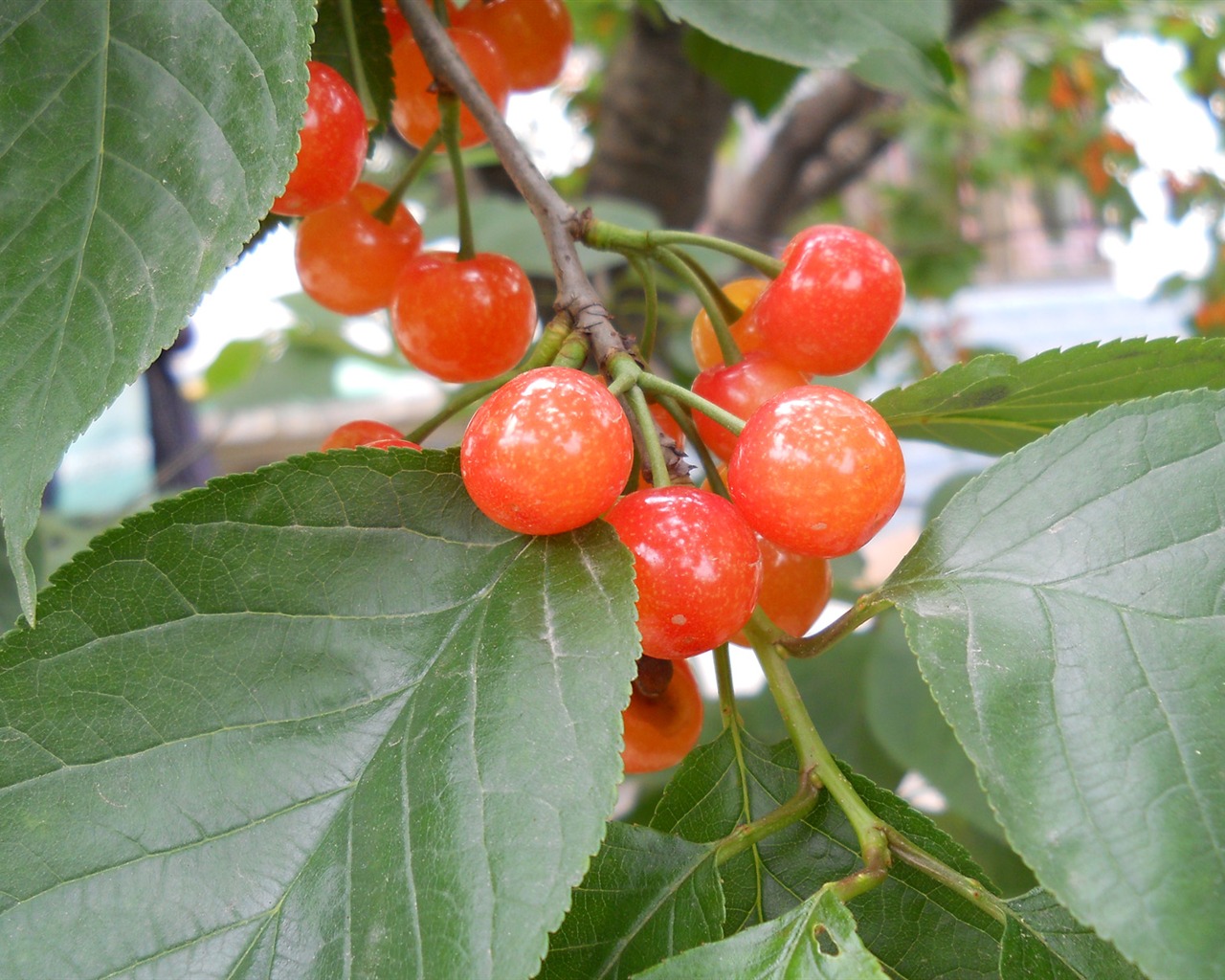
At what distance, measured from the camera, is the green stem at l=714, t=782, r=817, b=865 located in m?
0.61

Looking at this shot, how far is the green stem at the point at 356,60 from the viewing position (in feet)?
2.53

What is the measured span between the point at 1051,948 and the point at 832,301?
388 mm

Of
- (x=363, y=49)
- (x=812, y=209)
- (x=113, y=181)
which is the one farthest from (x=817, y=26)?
(x=812, y=209)

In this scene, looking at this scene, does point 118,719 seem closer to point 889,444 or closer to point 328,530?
point 328,530

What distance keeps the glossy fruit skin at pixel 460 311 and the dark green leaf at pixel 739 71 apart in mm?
827

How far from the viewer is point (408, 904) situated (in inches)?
19.6

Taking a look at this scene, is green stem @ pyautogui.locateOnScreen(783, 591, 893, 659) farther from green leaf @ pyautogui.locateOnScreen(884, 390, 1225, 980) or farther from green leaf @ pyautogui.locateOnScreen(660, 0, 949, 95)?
green leaf @ pyautogui.locateOnScreen(660, 0, 949, 95)

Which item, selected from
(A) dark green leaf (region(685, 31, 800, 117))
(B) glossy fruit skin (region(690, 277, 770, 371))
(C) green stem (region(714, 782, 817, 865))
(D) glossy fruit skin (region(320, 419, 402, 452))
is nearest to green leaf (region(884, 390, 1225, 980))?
(C) green stem (region(714, 782, 817, 865))

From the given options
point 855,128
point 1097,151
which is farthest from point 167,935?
point 1097,151

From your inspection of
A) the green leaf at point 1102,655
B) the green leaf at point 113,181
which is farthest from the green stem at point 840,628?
the green leaf at point 113,181

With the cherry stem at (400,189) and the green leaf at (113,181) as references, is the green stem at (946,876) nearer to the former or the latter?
the green leaf at (113,181)

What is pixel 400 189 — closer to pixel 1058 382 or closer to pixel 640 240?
pixel 640 240

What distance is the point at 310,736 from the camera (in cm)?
53

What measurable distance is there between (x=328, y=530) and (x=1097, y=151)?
13.9ft
